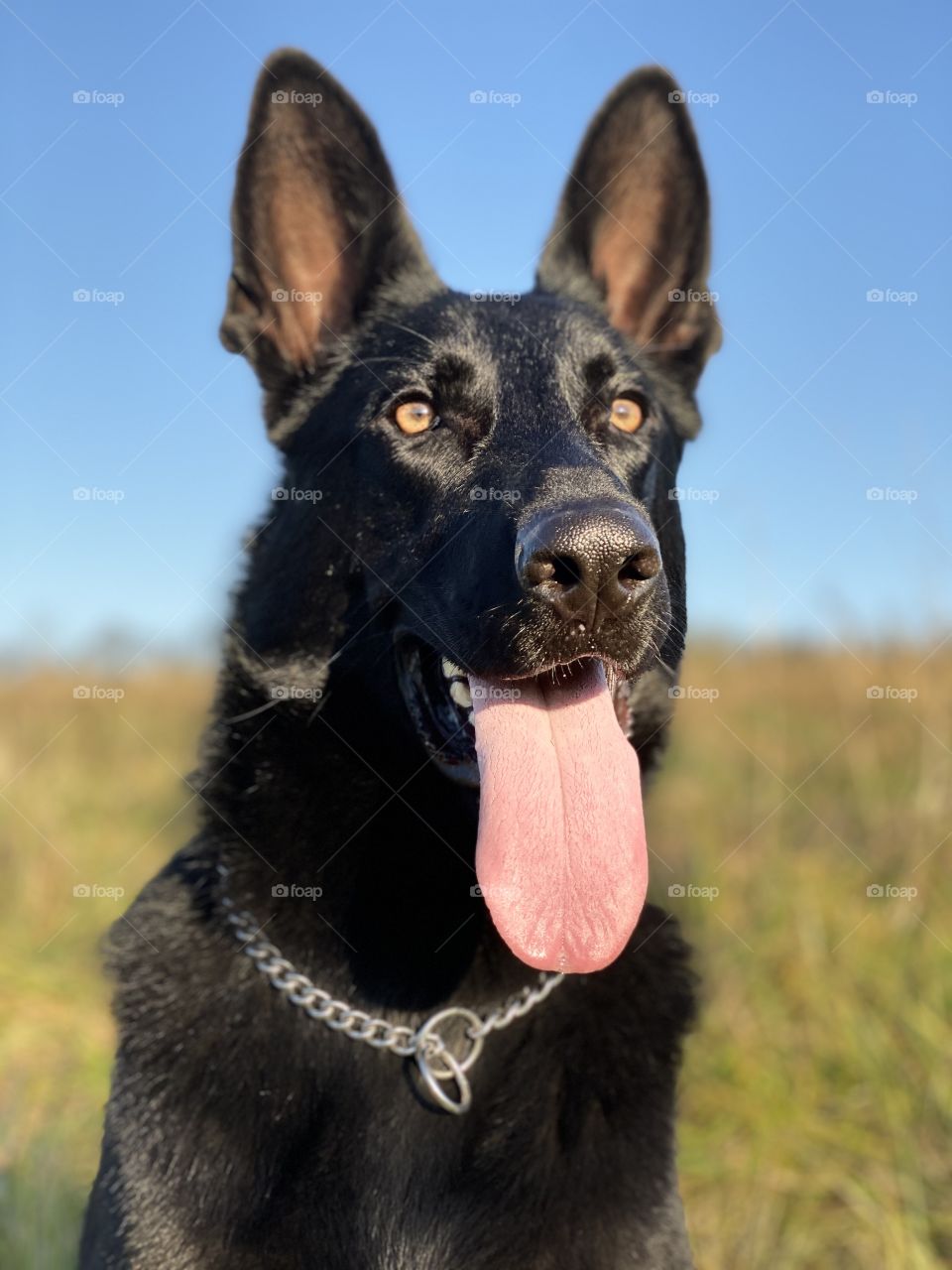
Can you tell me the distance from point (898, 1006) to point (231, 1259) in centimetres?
278

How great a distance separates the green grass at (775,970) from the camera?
354cm

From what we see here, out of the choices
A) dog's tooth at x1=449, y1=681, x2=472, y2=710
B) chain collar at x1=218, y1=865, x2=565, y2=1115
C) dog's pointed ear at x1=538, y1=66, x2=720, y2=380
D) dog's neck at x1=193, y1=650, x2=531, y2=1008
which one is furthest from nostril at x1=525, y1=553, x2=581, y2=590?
dog's pointed ear at x1=538, y1=66, x2=720, y2=380

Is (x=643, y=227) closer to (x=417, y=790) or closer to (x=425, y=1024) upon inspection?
(x=417, y=790)

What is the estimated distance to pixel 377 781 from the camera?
254cm

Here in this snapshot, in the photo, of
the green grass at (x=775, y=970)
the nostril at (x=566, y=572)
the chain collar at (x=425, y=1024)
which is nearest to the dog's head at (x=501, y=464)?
the nostril at (x=566, y=572)

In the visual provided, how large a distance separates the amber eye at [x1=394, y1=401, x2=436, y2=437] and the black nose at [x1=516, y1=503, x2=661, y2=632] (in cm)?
62

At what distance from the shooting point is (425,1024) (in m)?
2.31

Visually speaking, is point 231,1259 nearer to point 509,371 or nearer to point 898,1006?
point 509,371

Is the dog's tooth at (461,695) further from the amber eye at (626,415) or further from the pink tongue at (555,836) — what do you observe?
the amber eye at (626,415)

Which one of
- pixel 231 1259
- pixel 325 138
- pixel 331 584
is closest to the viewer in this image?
pixel 231 1259

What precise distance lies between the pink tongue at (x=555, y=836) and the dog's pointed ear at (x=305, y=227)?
3.95ft

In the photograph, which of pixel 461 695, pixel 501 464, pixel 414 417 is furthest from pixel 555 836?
pixel 414 417

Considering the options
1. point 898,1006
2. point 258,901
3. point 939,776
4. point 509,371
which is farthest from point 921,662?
point 258,901

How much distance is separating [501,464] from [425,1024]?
44.0 inches
